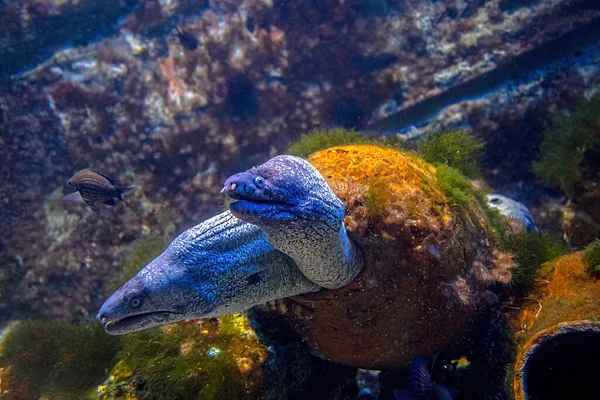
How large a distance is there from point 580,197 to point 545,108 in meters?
2.03

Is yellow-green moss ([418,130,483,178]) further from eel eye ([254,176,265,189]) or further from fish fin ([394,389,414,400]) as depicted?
eel eye ([254,176,265,189])

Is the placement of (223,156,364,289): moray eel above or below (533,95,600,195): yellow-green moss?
above

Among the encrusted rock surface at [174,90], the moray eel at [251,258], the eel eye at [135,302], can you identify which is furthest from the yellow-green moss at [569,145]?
the eel eye at [135,302]

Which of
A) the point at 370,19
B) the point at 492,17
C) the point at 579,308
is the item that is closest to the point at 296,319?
the point at 579,308

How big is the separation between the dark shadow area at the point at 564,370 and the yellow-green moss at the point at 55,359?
3838 millimetres

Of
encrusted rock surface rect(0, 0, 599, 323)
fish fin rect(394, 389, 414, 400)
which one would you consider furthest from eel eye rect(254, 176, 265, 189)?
encrusted rock surface rect(0, 0, 599, 323)

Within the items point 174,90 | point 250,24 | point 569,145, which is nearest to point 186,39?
point 174,90

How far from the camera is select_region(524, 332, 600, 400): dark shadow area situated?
2344mm

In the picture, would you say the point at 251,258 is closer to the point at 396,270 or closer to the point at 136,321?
the point at 136,321

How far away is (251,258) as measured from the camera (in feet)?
8.13

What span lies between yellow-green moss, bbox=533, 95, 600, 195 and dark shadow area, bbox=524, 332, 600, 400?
283 centimetres

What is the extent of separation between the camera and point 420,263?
2572 millimetres

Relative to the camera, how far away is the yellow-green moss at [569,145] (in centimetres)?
446

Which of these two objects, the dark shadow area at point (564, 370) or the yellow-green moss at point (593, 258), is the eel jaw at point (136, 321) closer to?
the dark shadow area at point (564, 370)
